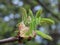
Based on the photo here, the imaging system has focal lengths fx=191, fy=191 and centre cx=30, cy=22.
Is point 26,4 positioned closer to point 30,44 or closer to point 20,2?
point 20,2

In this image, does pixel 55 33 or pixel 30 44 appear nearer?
pixel 30 44

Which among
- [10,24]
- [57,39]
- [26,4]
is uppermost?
[26,4]

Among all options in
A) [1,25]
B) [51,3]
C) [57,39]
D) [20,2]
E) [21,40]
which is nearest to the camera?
[21,40]

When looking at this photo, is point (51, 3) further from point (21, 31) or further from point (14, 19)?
point (21, 31)

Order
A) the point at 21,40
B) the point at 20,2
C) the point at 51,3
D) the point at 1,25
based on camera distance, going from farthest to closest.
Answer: the point at 51,3 < the point at 20,2 < the point at 1,25 < the point at 21,40

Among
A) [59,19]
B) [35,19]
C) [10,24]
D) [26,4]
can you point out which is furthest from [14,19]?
[35,19]

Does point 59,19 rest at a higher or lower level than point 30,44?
higher

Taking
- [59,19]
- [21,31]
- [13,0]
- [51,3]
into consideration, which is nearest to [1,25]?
[13,0]

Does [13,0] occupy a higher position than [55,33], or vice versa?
[13,0]

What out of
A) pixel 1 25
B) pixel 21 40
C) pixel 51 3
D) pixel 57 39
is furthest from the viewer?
pixel 57 39
